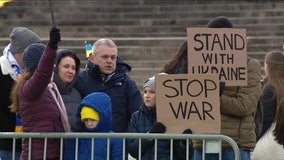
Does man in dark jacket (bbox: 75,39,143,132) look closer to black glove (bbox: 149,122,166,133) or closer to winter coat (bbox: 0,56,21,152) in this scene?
winter coat (bbox: 0,56,21,152)

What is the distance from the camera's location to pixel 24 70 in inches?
357

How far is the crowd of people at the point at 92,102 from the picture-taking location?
8359 mm

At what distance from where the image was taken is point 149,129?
8750mm

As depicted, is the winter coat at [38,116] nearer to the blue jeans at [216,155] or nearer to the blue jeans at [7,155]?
the blue jeans at [7,155]

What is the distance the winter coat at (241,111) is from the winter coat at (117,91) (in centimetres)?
79

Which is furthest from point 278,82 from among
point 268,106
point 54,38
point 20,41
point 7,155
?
point 54,38

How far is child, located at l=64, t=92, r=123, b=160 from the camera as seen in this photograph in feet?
27.4

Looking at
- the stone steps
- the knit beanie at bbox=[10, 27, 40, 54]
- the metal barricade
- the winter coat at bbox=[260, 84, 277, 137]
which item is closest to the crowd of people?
the knit beanie at bbox=[10, 27, 40, 54]

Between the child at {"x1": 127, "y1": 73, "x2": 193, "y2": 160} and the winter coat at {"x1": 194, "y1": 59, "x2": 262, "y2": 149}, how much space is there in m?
Answer: 0.22

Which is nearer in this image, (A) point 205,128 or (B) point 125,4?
(A) point 205,128

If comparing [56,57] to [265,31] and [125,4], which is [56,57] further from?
[125,4]

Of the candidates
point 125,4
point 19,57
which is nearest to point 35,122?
point 19,57

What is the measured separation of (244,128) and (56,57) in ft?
5.03

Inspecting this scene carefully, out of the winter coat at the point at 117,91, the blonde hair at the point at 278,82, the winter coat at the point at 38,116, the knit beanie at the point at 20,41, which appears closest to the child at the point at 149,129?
the winter coat at the point at 117,91
